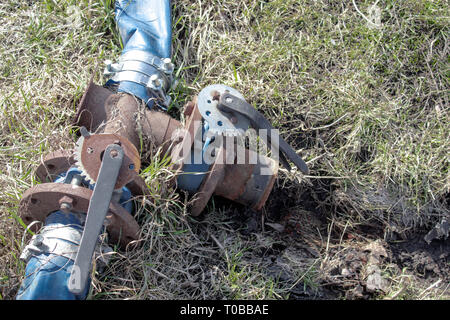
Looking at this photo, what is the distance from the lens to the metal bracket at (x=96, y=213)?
1.47 m

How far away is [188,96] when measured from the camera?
2311 mm

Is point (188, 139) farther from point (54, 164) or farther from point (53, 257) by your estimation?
point (53, 257)

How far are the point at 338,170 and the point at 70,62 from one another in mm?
1470

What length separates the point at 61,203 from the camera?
161 centimetres

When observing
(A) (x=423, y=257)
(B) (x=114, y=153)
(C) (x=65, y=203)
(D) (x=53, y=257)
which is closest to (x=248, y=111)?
(B) (x=114, y=153)

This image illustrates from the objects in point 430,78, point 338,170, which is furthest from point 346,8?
point 338,170

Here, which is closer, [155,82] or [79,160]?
[79,160]

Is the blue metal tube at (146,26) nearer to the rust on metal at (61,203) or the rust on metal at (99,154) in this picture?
the rust on metal at (99,154)

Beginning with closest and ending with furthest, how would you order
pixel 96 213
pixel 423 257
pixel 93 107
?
pixel 96 213, pixel 93 107, pixel 423 257

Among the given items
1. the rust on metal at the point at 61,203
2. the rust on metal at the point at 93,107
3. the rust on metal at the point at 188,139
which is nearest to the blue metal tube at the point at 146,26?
the rust on metal at the point at 93,107

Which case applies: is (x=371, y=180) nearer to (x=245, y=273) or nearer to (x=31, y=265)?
(x=245, y=273)

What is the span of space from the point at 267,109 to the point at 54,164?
1051 millimetres

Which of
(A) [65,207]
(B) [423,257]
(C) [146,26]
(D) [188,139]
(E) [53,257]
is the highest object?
(C) [146,26]

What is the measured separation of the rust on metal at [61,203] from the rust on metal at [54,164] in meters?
0.19
